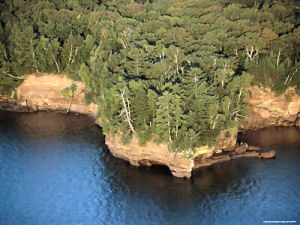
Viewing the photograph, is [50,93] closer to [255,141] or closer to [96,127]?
[96,127]

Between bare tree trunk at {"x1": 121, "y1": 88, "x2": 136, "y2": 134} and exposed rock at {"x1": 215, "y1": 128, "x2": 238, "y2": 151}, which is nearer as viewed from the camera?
bare tree trunk at {"x1": 121, "y1": 88, "x2": 136, "y2": 134}

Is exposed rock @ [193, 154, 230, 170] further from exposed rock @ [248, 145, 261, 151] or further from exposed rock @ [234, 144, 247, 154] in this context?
exposed rock @ [248, 145, 261, 151]

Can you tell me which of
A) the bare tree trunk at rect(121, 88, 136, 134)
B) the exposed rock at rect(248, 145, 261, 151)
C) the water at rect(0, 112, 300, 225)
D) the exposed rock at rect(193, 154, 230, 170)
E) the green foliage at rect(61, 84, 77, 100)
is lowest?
the water at rect(0, 112, 300, 225)

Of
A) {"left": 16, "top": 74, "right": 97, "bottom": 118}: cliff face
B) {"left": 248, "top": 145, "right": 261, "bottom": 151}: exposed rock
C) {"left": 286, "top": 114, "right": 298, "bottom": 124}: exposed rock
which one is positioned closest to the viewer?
{"left": 248, "top": 145, "right": 261, "bottom": 151}: exposed rock

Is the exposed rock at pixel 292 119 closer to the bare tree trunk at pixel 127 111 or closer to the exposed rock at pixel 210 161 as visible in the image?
the exposed rock at pixel 210 161

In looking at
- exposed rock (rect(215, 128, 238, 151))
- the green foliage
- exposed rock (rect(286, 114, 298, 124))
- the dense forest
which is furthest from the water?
the green foliage

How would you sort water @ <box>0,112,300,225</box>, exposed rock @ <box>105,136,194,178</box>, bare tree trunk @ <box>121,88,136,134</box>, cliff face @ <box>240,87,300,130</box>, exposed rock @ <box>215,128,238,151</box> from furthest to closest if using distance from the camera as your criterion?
cliff face @ <box>240,87,300,130</box>
exposed rock @ <box>215,128,238,151</box>
bare tree trunk @ <box>121,88,136,134</box>
exposed rock @ <box>105,136,194,178</box>
water @ <box>0,112,300,225</box>

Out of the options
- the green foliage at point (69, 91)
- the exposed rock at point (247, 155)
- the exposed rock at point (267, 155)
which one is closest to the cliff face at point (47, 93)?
the green foliage at point (69, 91)

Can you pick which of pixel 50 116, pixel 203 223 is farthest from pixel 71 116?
pixel 203 223

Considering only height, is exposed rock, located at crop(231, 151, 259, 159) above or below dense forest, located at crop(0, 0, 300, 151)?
below
